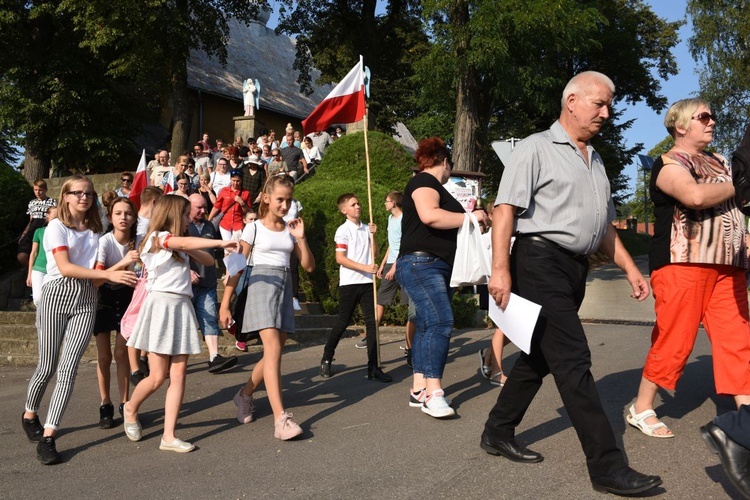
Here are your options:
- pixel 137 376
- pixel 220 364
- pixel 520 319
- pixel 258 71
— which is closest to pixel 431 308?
pixel 520 319

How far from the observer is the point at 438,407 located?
5660 mm

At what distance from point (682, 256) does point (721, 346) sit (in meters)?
0.59

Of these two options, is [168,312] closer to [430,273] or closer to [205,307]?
[430,273]

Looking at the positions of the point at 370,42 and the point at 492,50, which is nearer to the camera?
the point at 492,50

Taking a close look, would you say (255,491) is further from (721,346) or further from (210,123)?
(210,123)

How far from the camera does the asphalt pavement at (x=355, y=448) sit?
14.0ft

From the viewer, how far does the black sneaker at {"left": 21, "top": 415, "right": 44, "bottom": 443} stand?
5.41 metres

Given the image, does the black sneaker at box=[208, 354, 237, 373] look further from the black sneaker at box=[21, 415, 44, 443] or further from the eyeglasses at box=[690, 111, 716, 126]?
the eyeglasses at box=[690, 111, 716, 126]

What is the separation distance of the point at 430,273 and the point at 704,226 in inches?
75.5

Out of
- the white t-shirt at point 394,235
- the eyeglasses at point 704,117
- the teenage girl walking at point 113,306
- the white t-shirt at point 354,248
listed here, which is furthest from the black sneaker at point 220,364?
the eyeglasses at point 704,117

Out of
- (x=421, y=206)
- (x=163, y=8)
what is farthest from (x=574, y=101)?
(x=163, y=8)

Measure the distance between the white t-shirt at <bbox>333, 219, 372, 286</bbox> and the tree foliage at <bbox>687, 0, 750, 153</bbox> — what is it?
29.9 meters

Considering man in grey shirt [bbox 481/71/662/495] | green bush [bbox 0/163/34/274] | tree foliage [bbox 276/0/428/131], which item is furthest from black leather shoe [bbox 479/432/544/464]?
tree foliage [bbox 276/0/428/131]

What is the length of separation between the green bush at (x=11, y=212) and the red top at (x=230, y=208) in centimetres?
380
